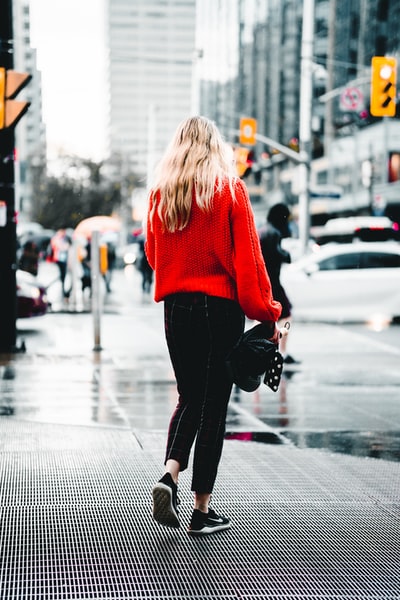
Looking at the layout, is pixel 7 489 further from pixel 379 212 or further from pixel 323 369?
pixel 379 212

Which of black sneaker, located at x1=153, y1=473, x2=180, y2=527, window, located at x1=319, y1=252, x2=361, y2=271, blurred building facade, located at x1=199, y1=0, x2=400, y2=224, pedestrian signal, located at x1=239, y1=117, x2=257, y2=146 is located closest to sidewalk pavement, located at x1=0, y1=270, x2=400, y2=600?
black sneaker, located at x1=153, y1=473, x2=180, y2=527

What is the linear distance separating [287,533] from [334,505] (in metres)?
0.64

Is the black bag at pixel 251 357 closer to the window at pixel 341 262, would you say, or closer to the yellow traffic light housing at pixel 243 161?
the window at pixel 341 262

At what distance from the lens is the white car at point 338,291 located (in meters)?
18.5

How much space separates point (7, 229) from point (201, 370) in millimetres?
8207

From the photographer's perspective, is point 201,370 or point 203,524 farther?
point 203,524

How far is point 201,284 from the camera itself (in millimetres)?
4328

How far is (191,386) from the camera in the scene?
442 centimetres

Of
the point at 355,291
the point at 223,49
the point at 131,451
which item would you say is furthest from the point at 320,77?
the point at 223,49

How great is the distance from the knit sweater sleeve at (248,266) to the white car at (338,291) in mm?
14125

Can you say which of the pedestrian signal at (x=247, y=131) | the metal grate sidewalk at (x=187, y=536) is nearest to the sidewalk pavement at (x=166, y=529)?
the metal grate sidewalk at (x=187, y=536)

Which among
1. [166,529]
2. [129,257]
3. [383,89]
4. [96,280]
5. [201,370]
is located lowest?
[129,257]

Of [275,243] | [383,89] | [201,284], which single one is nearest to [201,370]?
[201,284]

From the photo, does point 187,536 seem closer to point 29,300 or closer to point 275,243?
point 275,243
